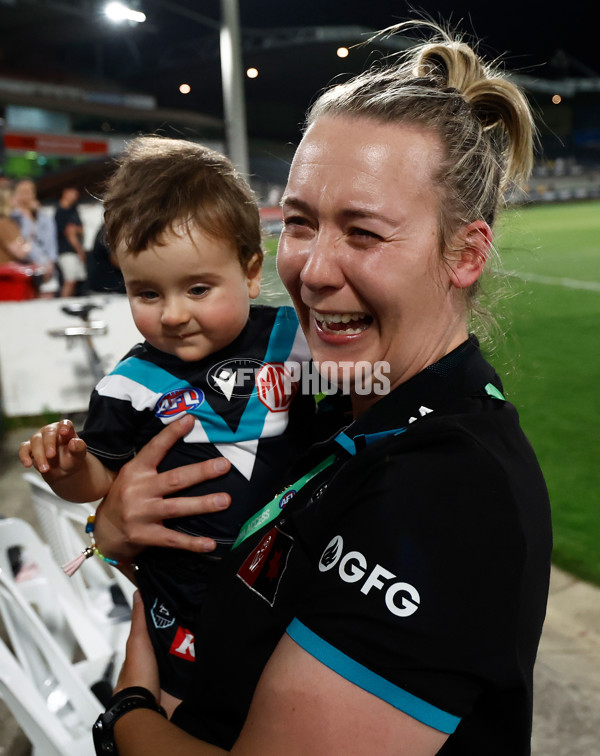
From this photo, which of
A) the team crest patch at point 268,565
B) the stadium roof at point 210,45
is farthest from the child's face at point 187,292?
the stadium roof at point 210,45

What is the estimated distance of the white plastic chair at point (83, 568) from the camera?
220cm

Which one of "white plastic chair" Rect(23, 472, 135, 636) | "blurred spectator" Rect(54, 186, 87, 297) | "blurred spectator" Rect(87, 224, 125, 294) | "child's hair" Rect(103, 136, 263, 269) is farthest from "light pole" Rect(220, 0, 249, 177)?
"child's hair" Rect(103, 136, 263, 269)

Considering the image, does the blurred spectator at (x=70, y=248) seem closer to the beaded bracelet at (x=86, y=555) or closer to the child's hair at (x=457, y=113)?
the beaded bracelet at (x=86, y=555)

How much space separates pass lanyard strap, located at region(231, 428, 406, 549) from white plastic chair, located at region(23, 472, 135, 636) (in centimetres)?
106

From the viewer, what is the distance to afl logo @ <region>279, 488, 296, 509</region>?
3.79 ft

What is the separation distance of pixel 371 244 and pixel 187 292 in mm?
562

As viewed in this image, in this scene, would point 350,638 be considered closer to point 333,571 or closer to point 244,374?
point 333,571

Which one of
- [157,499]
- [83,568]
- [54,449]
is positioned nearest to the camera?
[54,449]

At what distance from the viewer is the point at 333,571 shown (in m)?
0.85

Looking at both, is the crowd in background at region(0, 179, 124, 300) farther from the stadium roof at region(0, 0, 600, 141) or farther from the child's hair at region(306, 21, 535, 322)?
the stadium roof at region(0, 0, 600, 141)

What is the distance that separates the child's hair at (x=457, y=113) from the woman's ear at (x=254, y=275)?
1.39 feet

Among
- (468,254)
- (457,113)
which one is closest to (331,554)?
(468,254)

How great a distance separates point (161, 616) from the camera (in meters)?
1.48

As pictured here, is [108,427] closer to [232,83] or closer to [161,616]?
[161,616]
